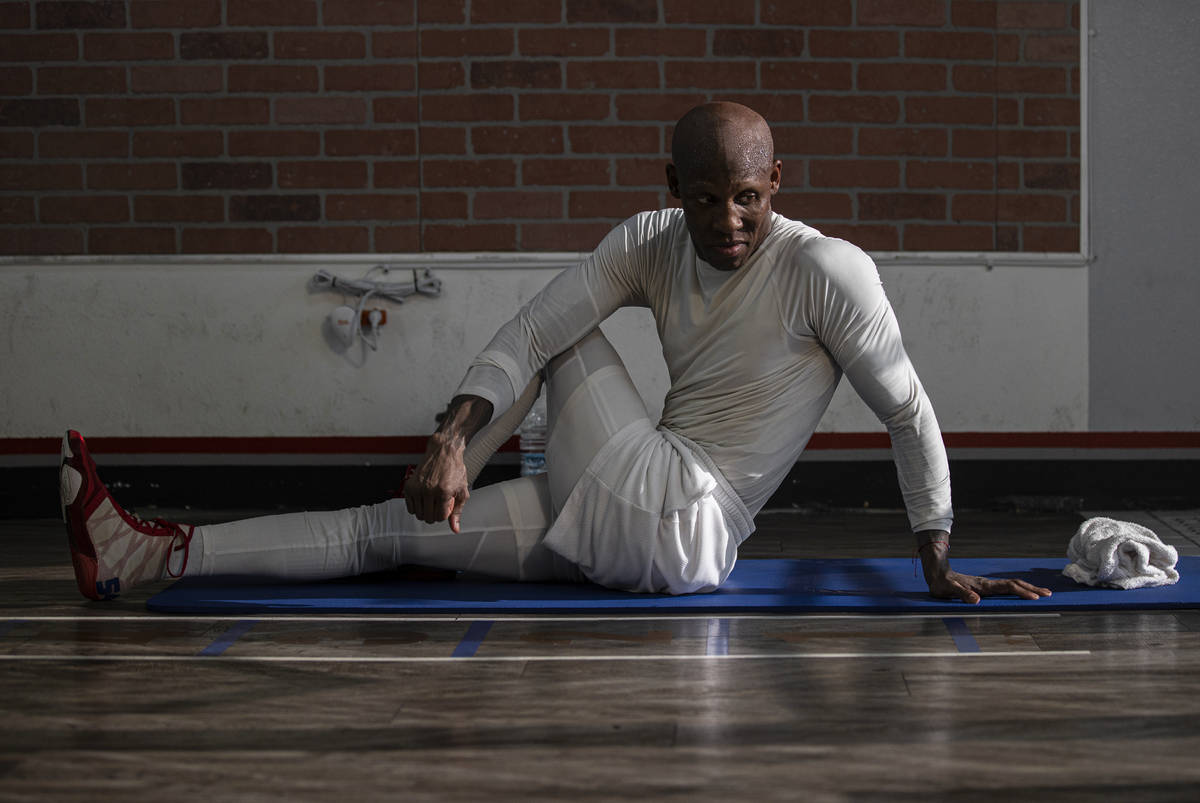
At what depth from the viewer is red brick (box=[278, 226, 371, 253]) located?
436 centimetres

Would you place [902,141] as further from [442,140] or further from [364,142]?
[364,142]

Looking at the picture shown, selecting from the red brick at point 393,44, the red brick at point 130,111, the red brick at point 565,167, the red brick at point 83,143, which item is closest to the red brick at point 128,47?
the red brick at point 130,111

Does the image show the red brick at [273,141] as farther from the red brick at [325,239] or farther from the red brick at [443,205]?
the red brick at [443,205]

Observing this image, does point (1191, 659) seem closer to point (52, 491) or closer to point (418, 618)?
point (418, 618)

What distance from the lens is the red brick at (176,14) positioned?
431cm

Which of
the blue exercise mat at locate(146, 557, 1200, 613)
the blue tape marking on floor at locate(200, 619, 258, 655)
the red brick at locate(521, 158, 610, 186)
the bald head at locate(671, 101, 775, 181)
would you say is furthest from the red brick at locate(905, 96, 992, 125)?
the blue tape marking on floor at locate(200, 619, 258, 655)

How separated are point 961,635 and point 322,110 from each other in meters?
2.88

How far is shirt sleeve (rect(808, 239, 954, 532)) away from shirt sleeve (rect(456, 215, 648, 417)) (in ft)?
1.30

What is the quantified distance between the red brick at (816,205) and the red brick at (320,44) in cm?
147

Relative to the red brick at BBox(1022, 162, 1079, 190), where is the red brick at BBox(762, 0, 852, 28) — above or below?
above

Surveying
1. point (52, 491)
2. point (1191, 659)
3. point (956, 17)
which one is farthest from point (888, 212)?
point (52, 491)

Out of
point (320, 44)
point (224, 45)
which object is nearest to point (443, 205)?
point (320, 44)

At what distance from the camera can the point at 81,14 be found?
434 cm

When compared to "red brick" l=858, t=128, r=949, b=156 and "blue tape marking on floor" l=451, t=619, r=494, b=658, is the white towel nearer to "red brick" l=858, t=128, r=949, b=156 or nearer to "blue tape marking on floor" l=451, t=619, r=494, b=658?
"blue tape marking on floor" l=451, t=619, r=494, b=658
